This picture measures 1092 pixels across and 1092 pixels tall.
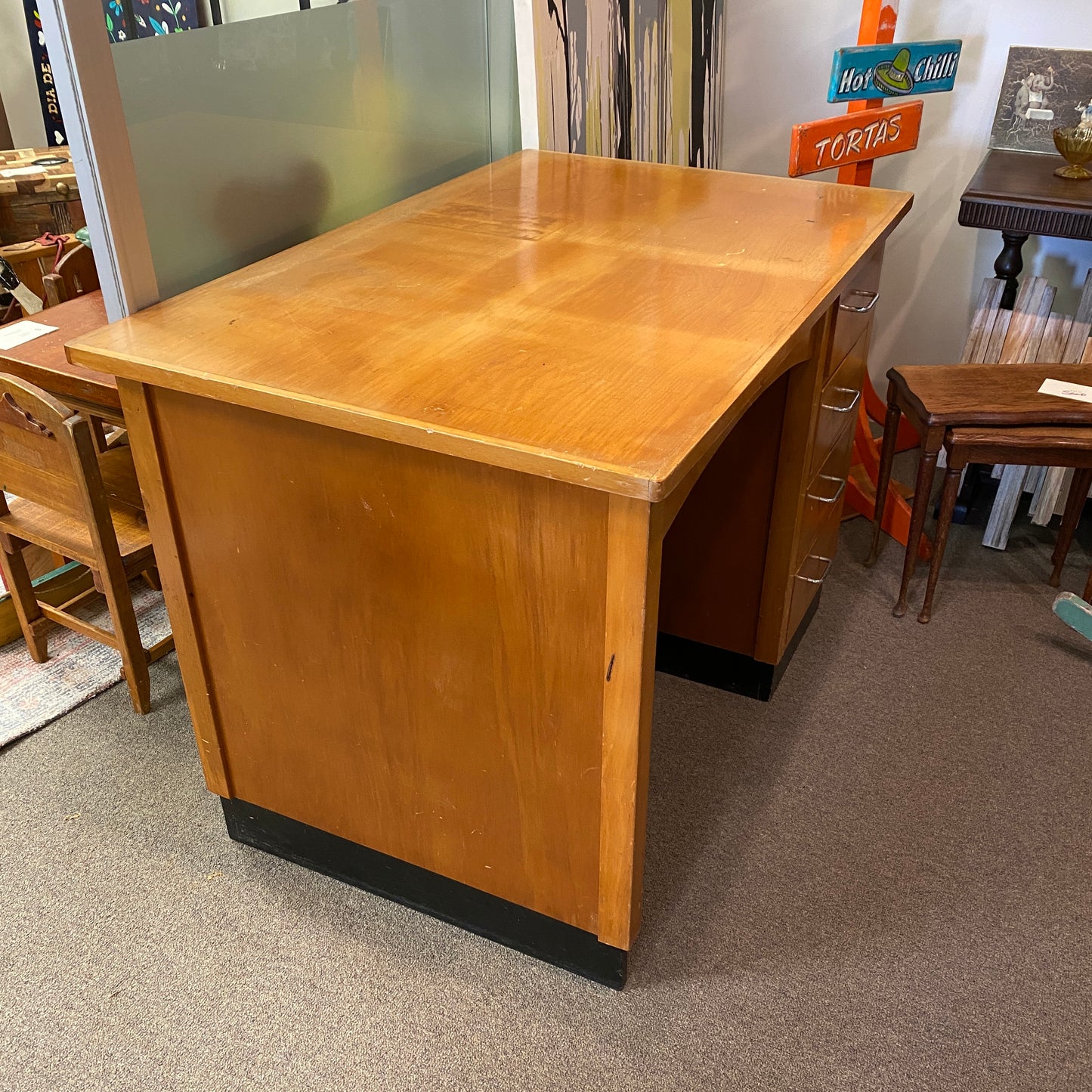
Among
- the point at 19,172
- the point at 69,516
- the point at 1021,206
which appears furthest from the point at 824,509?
the point at 19,172

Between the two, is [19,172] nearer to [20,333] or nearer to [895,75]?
[20,333]

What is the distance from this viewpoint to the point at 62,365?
6.31ft

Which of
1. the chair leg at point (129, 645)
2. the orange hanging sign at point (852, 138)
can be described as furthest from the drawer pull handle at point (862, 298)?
the chair leg at point (129, 645)

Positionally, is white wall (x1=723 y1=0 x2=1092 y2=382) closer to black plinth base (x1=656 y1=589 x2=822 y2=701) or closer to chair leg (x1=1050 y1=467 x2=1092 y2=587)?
chair leg (x1=1050 y1=467 x2=1092 y2=587)

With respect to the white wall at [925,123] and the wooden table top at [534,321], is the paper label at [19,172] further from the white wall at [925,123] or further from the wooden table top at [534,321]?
the white wall at [925,123]

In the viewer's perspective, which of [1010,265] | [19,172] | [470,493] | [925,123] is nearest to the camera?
[470,493]

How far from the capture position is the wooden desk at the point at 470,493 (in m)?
1.22

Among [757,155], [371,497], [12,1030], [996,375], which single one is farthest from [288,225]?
[757,155]

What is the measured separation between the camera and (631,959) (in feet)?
5.30

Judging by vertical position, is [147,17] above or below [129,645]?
above

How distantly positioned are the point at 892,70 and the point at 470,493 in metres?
1.50

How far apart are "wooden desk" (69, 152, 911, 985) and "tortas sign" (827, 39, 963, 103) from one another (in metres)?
0.35

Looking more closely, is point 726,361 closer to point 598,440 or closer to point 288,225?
point 598,440

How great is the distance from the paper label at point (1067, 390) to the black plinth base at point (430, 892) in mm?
1490
